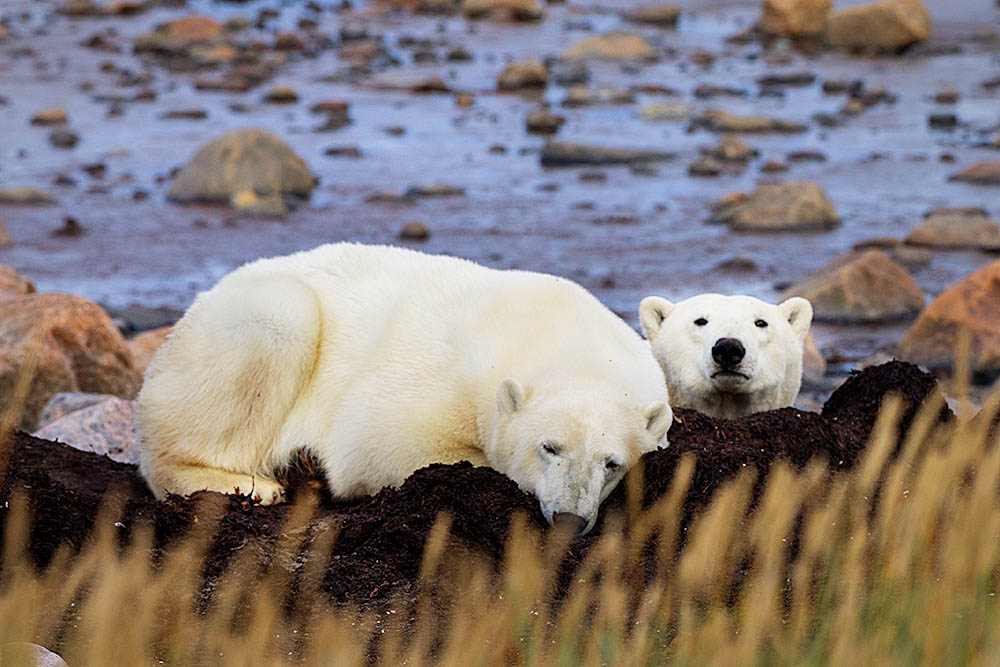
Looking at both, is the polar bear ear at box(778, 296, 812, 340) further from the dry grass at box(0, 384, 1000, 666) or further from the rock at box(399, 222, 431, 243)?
the rock at box(399, 222, 431, 243)

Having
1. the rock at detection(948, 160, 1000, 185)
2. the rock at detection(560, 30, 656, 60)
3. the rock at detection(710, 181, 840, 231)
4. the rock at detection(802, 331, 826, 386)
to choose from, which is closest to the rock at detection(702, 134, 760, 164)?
the rock at detection(948, 160, 1000, 185)

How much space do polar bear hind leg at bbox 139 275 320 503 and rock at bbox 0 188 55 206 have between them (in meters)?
9.82

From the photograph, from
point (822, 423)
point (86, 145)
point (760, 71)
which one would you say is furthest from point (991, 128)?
point (822, 423)

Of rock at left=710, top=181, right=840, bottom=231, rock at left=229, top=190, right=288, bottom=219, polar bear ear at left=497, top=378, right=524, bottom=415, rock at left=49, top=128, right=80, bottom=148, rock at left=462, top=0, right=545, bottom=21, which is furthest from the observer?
rock at left=462, top=0, right=545, bottom=21

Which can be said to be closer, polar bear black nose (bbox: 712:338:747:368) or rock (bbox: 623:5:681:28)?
polar bear black nose (bbox: 712:338:747:368)

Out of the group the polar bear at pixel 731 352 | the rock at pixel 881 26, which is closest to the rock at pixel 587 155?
the rock at pixel 881 26

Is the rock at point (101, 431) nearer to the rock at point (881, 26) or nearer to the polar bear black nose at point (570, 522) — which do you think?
the polar bear black nose at point (570, 522)

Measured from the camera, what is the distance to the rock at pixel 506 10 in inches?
1133

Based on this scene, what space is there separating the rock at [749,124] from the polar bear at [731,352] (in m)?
12.1

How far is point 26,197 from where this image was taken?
14.6 metres

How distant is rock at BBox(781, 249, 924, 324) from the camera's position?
33.6 feet

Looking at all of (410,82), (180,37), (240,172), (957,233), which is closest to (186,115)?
(410,82)

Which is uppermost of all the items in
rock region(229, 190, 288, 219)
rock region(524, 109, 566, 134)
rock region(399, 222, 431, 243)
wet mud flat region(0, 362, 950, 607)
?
wet mud flat region(0, 362, 950, 607)

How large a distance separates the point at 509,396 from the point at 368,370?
81 cm
